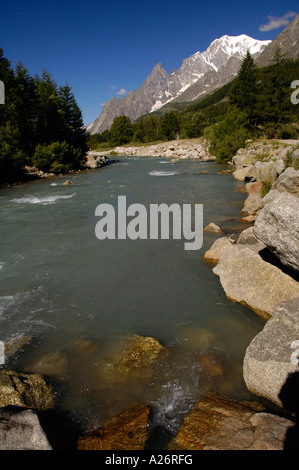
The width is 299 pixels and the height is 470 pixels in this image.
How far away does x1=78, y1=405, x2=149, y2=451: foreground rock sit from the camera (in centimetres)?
427

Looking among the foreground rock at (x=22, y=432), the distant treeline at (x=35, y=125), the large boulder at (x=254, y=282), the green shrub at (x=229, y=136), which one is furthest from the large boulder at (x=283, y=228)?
the green shrub at (x=229, y=136)

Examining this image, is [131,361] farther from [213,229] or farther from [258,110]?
[258,110]

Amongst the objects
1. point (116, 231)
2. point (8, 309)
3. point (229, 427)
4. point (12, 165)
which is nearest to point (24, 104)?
point (12, 165)

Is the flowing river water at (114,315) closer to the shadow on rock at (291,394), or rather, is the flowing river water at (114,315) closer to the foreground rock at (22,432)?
the shadow on rock at (291,394)

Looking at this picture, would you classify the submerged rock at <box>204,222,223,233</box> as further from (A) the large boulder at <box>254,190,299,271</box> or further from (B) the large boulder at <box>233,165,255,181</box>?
(B) the large boulder at <box>233,165,255,181</box>

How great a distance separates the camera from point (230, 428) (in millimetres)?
4262

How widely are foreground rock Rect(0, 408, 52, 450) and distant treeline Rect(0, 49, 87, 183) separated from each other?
34.2 m

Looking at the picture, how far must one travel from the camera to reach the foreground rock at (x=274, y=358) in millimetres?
4789

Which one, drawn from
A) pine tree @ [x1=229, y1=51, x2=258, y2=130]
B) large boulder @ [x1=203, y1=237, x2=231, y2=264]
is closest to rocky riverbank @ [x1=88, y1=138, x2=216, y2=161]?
pine tree @ [x1=229, y1=51, x2=258, y2=130]

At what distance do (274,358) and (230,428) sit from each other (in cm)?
151

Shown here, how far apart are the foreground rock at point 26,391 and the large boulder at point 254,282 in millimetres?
5644

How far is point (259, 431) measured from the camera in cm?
408

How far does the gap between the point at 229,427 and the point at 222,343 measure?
2.44m
